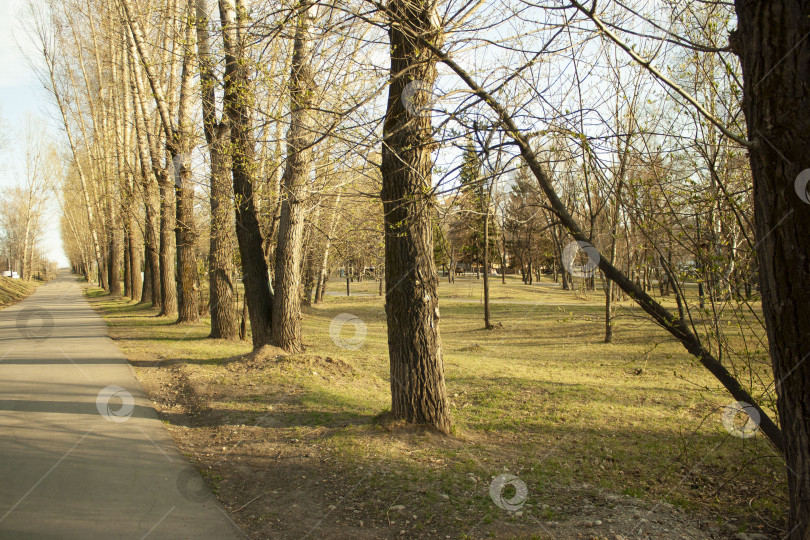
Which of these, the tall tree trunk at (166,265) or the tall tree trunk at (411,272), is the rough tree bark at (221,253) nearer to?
the tall tree trunk at (166,265)

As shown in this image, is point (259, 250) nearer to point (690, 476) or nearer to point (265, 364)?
point (265, 364)

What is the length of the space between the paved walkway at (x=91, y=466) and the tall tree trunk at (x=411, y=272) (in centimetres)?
226

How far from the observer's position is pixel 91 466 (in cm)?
464

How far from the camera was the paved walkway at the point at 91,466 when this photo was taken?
366cm

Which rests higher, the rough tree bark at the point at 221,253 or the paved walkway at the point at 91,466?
the rough tree bark at the point at 221,253

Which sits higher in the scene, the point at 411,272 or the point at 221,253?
the point at 221,253

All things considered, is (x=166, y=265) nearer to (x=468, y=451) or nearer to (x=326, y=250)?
(x=326, y=250)

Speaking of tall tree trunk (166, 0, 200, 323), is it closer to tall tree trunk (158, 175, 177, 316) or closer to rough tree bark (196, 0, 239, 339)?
rough tree bark (196, 0, 239, 339)

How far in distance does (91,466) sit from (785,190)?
18.5ft

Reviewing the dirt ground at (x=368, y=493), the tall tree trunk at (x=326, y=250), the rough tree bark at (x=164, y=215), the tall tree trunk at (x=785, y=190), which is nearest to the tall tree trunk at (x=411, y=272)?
the dirt ground at (x=368, y=493)

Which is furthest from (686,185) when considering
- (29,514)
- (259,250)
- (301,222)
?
(259,250)

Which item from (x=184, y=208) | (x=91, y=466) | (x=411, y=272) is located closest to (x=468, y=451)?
(x=411, y=272)

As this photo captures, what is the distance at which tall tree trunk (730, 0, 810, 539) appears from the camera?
2.38m

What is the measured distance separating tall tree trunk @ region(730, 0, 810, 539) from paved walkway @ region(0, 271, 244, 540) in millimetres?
3548
